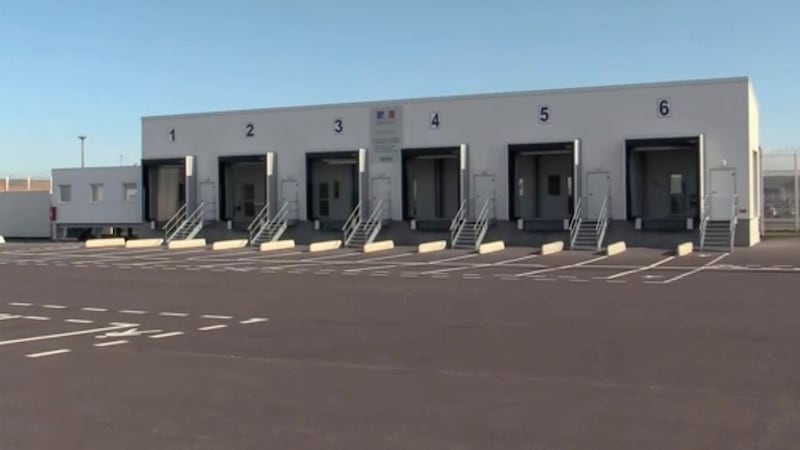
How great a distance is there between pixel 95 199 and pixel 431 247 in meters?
22.9

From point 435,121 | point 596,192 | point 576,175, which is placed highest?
point 435,121

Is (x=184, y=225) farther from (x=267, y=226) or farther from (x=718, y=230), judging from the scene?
(x=718, y=230)

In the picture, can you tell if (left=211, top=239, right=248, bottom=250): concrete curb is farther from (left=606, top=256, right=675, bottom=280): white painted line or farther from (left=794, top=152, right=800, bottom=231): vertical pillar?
(left=794, top=152, right=800, bottom=231): vertical pillar

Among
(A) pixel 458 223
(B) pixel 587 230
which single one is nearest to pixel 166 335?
(B) pixel 587 230

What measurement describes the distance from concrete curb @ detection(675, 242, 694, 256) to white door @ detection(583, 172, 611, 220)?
477 cm

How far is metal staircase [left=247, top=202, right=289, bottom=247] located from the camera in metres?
40.6

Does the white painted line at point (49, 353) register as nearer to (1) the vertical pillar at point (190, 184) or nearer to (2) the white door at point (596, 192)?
(2) the white door at point (596, 192)

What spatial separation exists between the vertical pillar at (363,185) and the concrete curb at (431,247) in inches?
227

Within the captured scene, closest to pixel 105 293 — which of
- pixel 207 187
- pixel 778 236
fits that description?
pixel 207 187

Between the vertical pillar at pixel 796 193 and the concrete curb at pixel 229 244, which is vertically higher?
the vertical pillar at pixel 796 193

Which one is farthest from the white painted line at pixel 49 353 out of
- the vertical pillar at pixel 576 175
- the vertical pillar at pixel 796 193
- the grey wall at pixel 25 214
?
the grey wall at pixel 25 214

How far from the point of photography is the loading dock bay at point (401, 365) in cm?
654

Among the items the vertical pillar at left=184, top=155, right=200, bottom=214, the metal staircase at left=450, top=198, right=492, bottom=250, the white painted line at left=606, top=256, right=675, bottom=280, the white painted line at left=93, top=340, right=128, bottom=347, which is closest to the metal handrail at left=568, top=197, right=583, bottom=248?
the metal staircase at left=450, top=198, right=492, bottom=250

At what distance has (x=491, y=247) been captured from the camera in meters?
33.9
